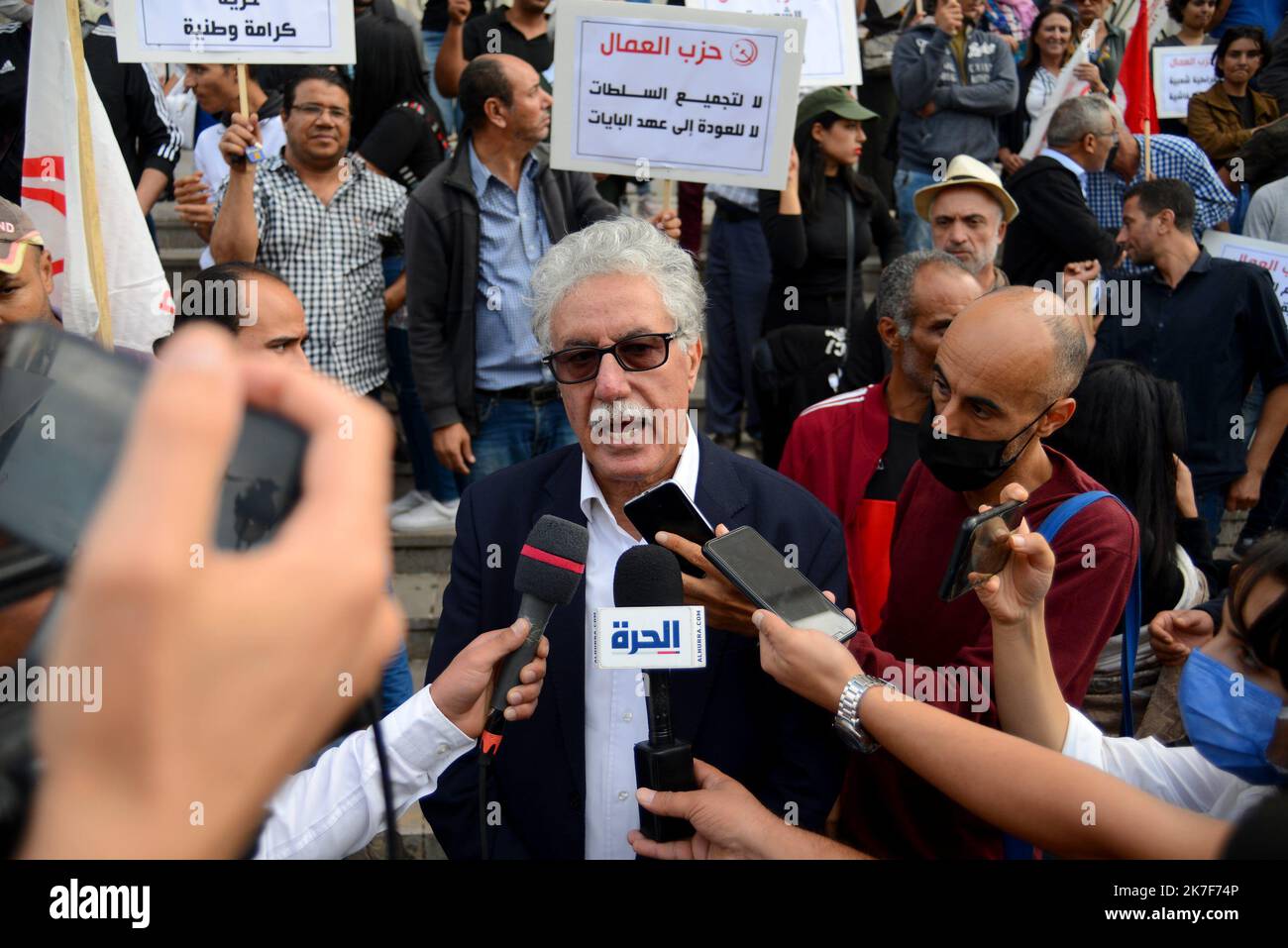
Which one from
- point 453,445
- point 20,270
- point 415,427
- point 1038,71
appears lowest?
point 415,427

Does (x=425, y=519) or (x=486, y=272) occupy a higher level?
(x=486, y=272)

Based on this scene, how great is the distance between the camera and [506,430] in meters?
4.84

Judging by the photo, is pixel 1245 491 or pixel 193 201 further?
pixel 1245 491

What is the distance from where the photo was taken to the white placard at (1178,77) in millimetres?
8422

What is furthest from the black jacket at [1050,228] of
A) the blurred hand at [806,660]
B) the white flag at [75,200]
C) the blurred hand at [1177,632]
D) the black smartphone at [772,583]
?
the blurred hand at [806,660]

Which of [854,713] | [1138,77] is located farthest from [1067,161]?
[854,713]

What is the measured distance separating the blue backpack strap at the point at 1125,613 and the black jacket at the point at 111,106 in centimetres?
436

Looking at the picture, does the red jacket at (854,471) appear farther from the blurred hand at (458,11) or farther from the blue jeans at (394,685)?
the blurred hand at (458,11)

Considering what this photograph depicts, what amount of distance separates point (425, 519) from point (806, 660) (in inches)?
160

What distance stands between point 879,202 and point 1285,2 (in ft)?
20.2

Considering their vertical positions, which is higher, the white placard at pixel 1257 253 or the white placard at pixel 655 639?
the white placard at pixel 1257 253

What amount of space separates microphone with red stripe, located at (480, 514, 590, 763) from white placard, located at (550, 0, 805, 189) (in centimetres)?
252

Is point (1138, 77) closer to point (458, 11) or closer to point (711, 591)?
point (458, 11)

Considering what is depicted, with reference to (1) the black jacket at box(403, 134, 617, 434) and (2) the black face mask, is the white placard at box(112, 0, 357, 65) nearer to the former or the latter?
(1) the black jacket at box(403, 134, 617, 434)
